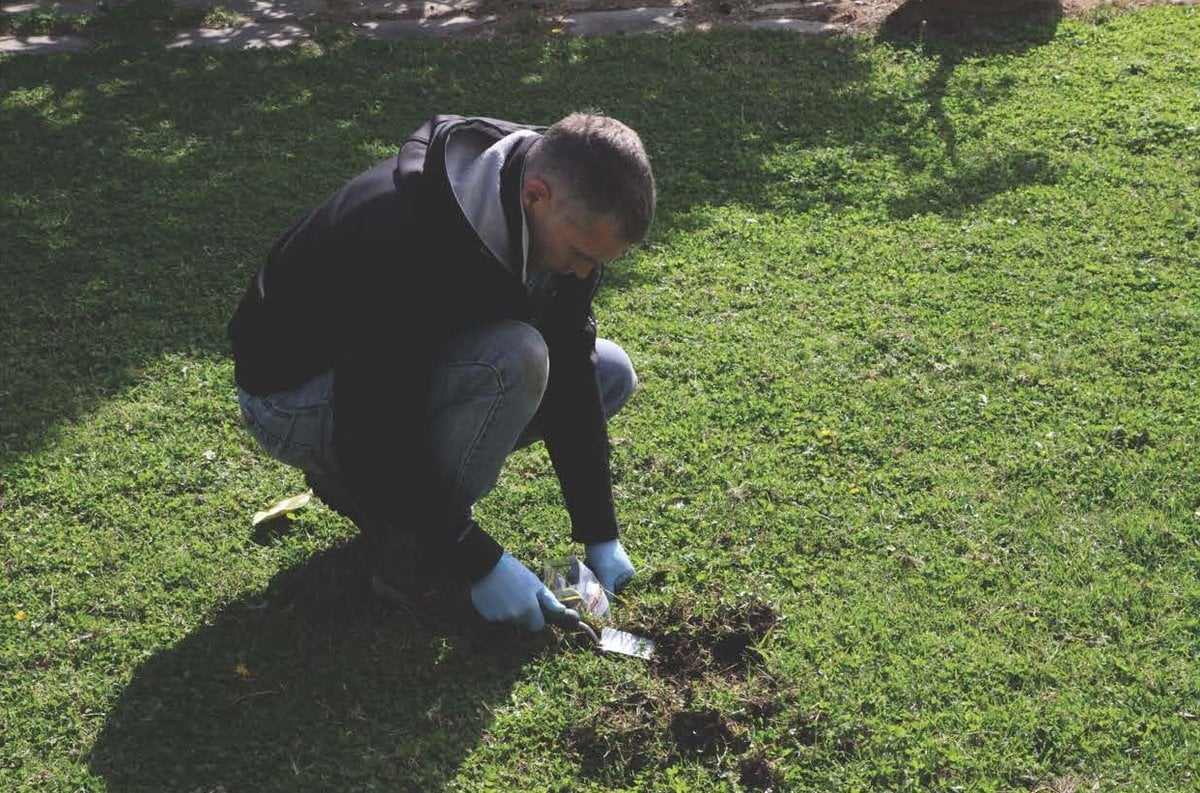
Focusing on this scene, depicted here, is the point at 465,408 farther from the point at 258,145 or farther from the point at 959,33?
the point at 959,33

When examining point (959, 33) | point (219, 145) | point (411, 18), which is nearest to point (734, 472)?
point (219, 145)

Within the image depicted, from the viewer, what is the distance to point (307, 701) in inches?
122

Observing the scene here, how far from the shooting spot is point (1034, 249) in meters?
4.88

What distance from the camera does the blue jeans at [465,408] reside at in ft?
9.71

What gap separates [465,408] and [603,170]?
2.33 ft

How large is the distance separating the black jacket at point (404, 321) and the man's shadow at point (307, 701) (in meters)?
0.31

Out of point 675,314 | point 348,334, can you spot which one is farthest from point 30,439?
point 675,314

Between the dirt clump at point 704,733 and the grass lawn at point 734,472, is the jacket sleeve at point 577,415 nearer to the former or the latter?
the grass lawn at point 734,472

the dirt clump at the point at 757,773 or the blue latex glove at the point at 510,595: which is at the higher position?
the blue latex glove at the point at 510,595

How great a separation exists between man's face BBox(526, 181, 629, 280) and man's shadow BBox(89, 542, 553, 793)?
1045 mm

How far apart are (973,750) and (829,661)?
1.34 ft

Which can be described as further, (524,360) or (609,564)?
(609,564)

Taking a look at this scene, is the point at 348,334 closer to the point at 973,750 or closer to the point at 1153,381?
the point at 973,750

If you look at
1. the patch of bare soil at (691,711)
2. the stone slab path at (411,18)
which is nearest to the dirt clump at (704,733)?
the patch of bare soil at (691,711)
